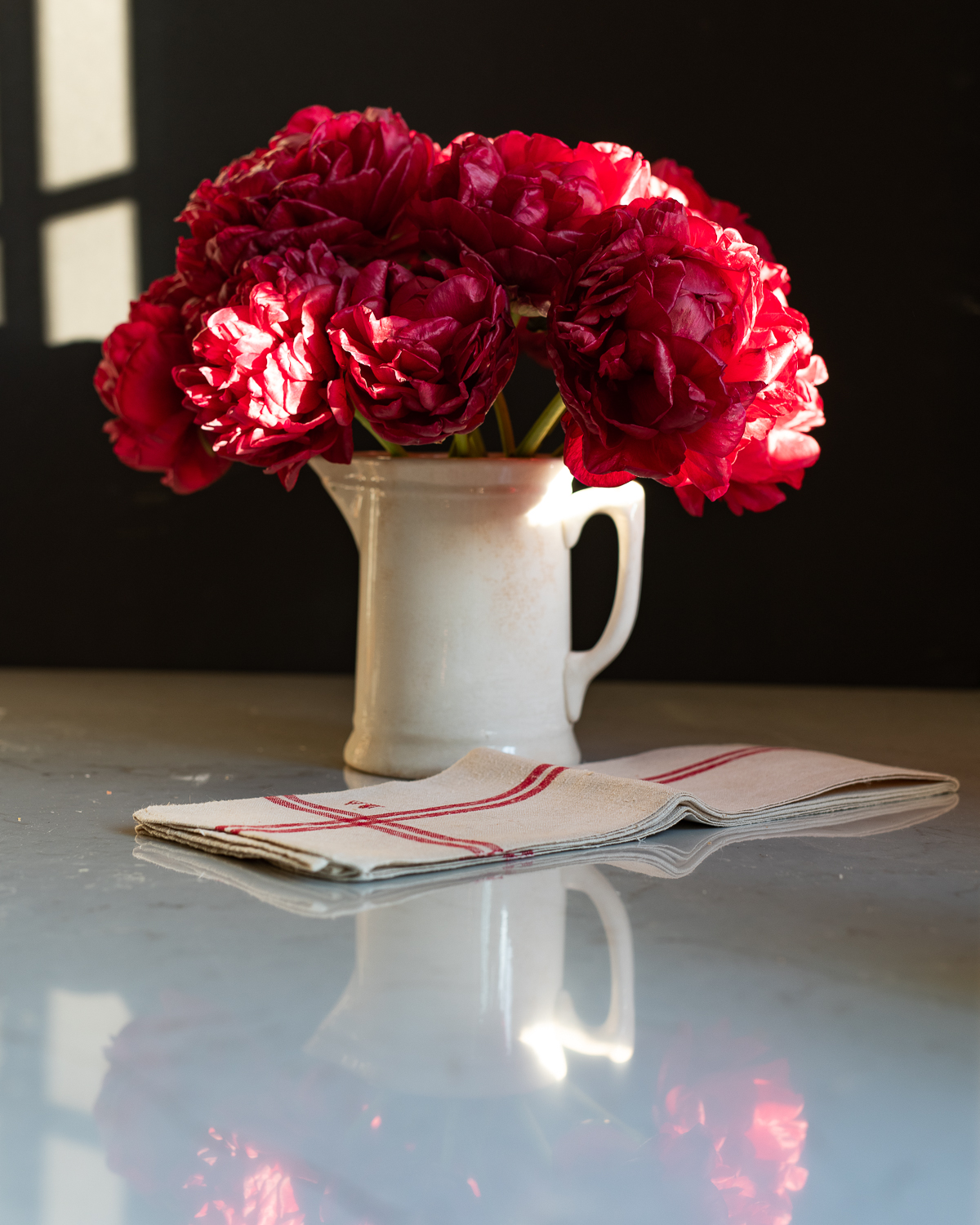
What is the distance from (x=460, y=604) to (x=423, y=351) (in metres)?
0.19

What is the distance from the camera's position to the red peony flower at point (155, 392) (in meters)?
0.85

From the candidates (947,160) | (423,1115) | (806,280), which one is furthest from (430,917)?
(947,160)

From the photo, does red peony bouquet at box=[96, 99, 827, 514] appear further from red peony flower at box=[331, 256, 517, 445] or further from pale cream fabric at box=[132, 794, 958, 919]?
pale cream fabric at box=[132, 794, 958, 919]

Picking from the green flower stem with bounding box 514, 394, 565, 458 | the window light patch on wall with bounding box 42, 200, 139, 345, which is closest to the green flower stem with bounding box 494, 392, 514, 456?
the green flower stem with bounding box 514, 394, 565, 458

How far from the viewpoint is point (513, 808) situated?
73 centimetres

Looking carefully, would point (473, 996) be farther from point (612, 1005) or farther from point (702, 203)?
point (702, 203)

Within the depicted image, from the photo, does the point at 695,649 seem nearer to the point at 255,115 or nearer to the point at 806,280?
the point at 806,280

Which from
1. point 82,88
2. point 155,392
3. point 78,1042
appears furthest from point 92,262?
point 78,1042

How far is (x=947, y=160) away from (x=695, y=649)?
1.98 feet

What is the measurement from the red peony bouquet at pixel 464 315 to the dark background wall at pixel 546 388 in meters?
0.57

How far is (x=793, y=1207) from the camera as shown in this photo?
37 cm

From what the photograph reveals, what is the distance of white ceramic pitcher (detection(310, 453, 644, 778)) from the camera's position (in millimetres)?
854

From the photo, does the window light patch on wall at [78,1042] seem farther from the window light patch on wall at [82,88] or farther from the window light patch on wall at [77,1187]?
the window light patch on wall at [82,88]

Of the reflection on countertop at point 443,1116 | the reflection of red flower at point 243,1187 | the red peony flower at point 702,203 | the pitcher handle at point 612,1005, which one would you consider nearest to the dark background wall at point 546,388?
the red peony flower at point 702,203
